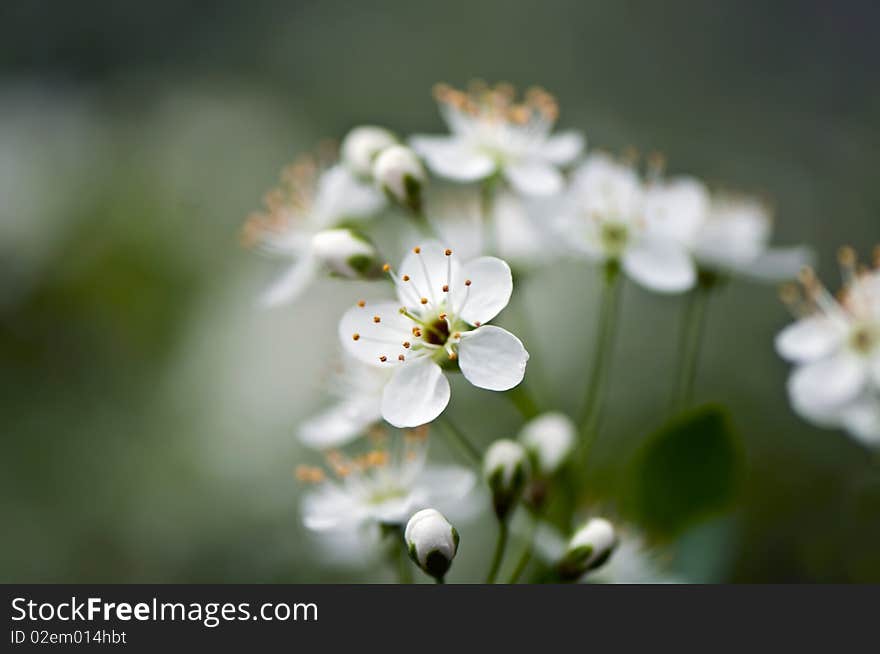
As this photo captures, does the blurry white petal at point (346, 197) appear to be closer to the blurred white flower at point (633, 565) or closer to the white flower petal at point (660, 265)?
the white flower petal at point (660, 265)

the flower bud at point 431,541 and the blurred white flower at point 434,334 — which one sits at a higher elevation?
the blurred white flower at point 434,334

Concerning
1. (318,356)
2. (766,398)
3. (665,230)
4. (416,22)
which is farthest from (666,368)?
(416,22)

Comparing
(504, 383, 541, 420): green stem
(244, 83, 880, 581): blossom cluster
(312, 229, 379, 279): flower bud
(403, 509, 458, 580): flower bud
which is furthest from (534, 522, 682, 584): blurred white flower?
(312, 229, 379, 279): flower bud

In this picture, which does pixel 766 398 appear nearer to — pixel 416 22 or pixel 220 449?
pixel 220 449

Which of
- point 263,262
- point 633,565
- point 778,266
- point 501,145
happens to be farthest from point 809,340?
point 263,262

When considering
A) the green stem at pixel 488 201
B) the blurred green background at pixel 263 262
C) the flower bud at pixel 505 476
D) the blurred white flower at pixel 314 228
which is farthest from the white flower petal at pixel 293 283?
the blurred green background at pixel 263 262

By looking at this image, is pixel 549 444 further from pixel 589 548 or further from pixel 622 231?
pixel 622 231
